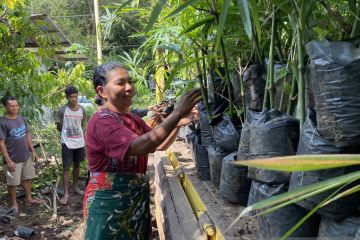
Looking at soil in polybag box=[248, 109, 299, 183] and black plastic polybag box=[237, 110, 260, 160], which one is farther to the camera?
black plastic polybag box=[237, 110, 260, 160]

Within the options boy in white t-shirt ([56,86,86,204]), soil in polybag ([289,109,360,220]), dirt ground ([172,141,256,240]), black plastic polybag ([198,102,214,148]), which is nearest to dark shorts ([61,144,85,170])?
boy in white t-shirt ([56,86,86,204])

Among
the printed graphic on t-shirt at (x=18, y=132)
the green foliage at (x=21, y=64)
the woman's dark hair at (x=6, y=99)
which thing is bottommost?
the printed graphic on t-shirt at (x=18, y=132)

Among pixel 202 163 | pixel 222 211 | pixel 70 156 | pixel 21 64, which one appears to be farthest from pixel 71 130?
pixel 222 211

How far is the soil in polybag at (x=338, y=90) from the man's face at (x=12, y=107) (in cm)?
369

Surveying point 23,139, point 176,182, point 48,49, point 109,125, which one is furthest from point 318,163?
point 23,139

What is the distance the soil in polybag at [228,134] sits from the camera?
6.27 feet

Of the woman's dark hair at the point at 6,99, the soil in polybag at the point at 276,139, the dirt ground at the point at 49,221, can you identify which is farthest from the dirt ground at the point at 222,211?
the woman's dark hair at the point at 6,99

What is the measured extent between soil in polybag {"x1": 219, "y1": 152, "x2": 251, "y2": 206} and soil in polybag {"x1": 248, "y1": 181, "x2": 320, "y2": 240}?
377mm

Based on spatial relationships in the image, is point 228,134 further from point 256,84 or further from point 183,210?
point 183,210

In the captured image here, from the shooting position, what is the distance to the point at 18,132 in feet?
14.0

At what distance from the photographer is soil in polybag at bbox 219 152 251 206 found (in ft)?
5.68

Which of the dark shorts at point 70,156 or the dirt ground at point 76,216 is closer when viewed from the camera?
the dirt ground at point 76,216

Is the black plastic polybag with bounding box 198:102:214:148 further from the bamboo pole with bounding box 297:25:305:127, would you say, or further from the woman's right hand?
the bamboo pole with bounding box 297:25:305:127

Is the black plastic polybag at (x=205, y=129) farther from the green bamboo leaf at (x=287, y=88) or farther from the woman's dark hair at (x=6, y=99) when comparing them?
the woman's dark hair at (x=6, y=99)
